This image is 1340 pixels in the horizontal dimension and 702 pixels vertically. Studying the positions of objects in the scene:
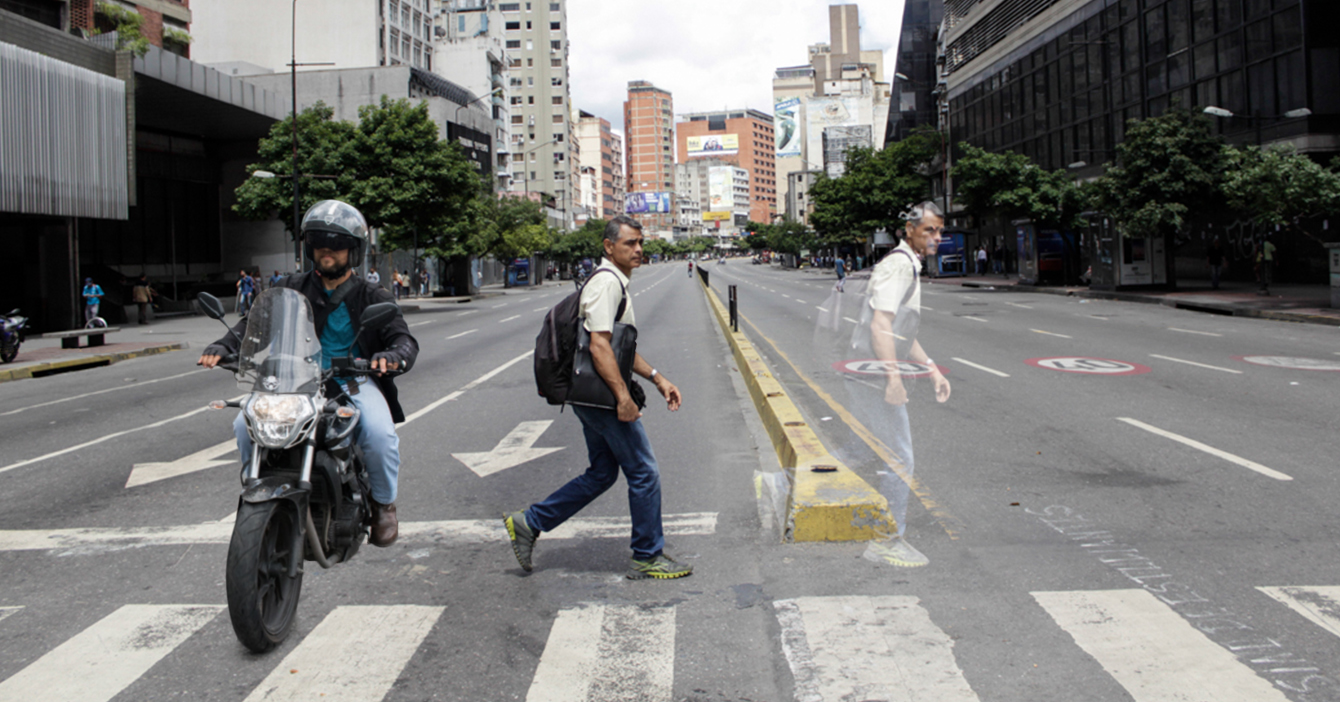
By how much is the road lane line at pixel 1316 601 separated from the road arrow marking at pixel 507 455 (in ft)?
17.3

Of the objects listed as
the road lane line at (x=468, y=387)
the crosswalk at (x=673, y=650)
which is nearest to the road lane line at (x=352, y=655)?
the crosswalk at (x=673, y=650)

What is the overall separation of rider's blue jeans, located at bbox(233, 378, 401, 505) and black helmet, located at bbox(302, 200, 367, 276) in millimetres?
594

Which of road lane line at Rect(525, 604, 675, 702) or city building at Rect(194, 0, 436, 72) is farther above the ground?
city building at Rect(194, 0, 436, 72)

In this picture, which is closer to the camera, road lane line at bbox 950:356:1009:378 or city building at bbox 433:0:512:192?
road lane line at bbox 950:356:1009:378

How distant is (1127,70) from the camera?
41.8 meters

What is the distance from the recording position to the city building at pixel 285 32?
2842 inches

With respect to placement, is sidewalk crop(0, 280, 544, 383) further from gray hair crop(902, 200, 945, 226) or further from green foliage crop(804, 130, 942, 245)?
green foliage crop(804, 130, 942, 245)

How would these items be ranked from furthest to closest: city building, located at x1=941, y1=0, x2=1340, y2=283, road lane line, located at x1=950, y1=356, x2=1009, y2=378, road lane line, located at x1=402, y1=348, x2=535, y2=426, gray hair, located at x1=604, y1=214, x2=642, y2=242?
city building, located at x1=941, y1=0, x2=1340, y2=283, road lane line, located at x1=950, y1=356, x2=1009, y2=378, road lane line, located at x1=402, y1=348, x2=535, y2=426, gray hair, located at x1=604, y1=214, x2=642, y2=242

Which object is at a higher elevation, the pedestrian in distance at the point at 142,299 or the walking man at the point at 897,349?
the pedestrian in distance at the point at 142,299

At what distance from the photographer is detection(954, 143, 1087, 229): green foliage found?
39.3 meters

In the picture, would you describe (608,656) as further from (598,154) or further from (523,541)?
(598,154)

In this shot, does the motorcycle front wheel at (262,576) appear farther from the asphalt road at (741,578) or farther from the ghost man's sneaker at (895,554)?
the ghost man's sneaker at (895,554)

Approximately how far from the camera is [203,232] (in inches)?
1810

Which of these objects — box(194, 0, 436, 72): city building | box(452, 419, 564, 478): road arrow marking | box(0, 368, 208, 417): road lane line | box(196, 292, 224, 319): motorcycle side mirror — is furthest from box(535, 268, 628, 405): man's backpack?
box(194, 0, 436, 72): city building
